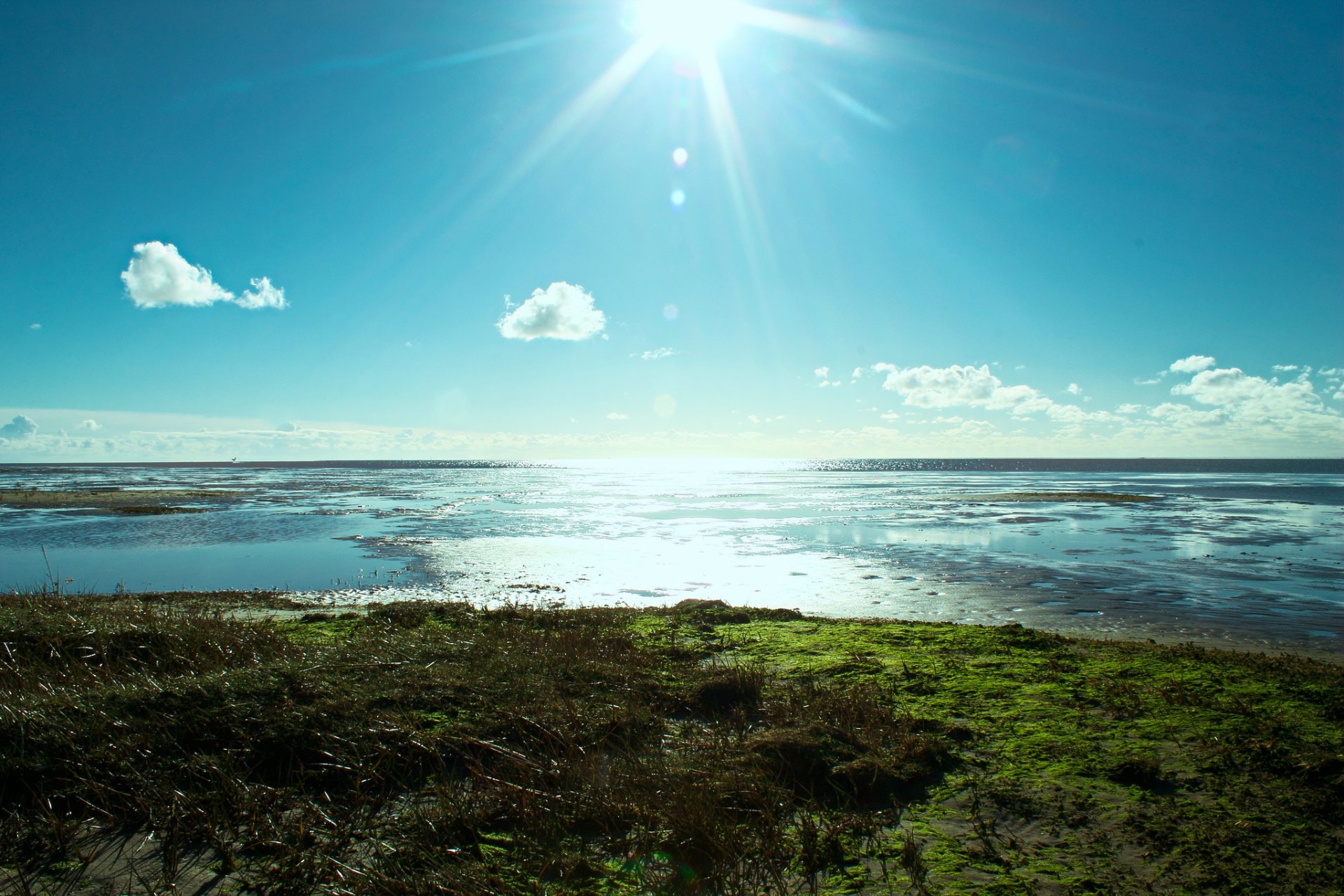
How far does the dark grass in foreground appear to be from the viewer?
433 cm

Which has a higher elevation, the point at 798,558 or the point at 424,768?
the point at 424,768

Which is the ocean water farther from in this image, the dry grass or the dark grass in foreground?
the dry grass

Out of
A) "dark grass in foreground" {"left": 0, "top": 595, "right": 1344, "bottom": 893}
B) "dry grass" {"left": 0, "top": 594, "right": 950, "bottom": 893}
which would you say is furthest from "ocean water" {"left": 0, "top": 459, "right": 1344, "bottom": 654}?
"dry grass" {"left": 0, "top": 594, "right": 950, "bottom": 893}

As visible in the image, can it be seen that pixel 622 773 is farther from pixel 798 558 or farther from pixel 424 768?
pixel 798 558

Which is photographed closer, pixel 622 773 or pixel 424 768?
pixel 622 773

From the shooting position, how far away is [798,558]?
23188mm

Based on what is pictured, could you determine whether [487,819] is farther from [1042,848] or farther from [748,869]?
[1042,848]

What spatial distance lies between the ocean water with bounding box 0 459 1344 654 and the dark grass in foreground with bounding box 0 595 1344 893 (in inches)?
291

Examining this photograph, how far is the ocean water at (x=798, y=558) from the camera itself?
15.5 meters

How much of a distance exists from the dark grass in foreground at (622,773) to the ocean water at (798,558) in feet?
24.3

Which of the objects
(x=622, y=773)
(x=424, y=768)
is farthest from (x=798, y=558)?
(x=424, y=768)

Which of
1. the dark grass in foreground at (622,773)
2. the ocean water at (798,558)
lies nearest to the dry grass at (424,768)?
the dark grass in foreground at (622,773)

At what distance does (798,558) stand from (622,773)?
60.6 feet

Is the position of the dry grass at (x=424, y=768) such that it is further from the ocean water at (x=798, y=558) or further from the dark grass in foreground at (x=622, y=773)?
the ocean water at (x=798, y=558)
